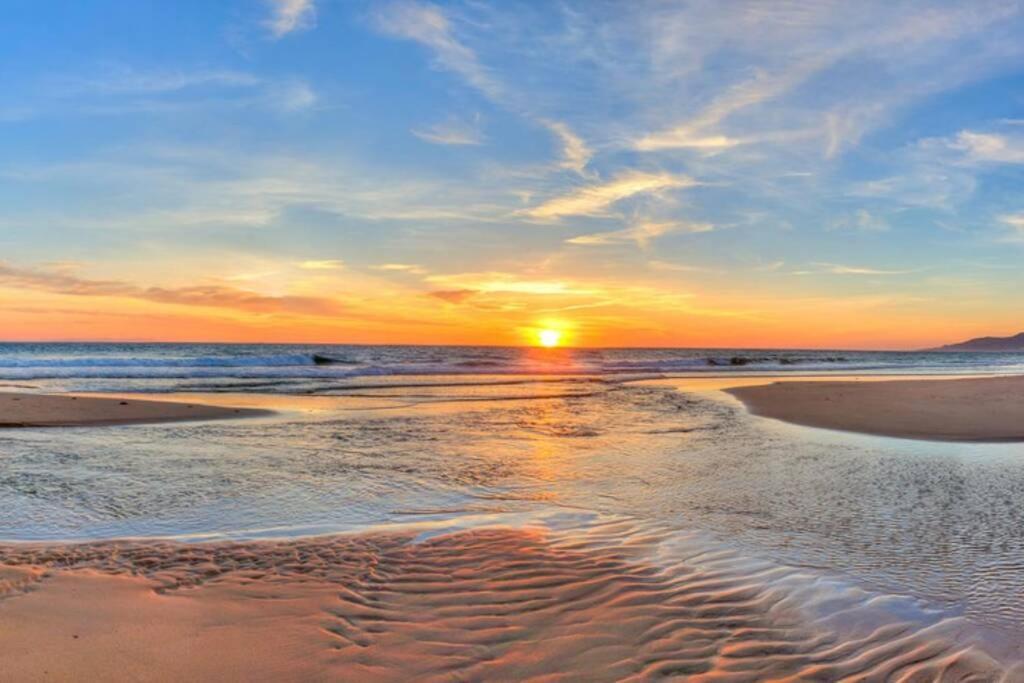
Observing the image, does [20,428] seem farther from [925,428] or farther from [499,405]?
[925,428]

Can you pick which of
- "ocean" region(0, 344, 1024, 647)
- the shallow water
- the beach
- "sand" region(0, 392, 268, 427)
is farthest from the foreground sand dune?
"sand" region(0, 392, 268, 427)

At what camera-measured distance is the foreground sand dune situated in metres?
3.86

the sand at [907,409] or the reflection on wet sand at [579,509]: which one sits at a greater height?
the sand at [907,409]

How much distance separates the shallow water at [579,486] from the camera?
6.13 metres

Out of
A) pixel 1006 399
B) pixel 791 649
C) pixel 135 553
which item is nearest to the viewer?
pixel 791 649

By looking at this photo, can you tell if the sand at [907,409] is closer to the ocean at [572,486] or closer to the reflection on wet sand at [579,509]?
the ocean at [572,486]

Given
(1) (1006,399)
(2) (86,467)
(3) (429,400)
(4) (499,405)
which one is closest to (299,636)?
(2) (86,467)

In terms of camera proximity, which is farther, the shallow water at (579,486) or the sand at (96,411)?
the sand at (96,411)

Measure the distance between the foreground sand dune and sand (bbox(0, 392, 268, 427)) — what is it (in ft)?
35.9

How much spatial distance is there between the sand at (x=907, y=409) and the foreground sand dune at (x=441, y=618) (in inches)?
433

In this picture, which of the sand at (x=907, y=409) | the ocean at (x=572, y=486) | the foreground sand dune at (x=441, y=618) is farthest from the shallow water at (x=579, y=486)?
the sand at (x=907, y=409)

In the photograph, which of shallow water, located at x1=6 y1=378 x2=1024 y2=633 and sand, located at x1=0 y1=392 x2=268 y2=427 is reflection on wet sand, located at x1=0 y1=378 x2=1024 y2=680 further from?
sand, located at x1=0 y1=392 x2=268 y2=427

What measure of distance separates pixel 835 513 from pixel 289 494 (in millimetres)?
6592

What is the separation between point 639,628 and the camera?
14.4 feet
